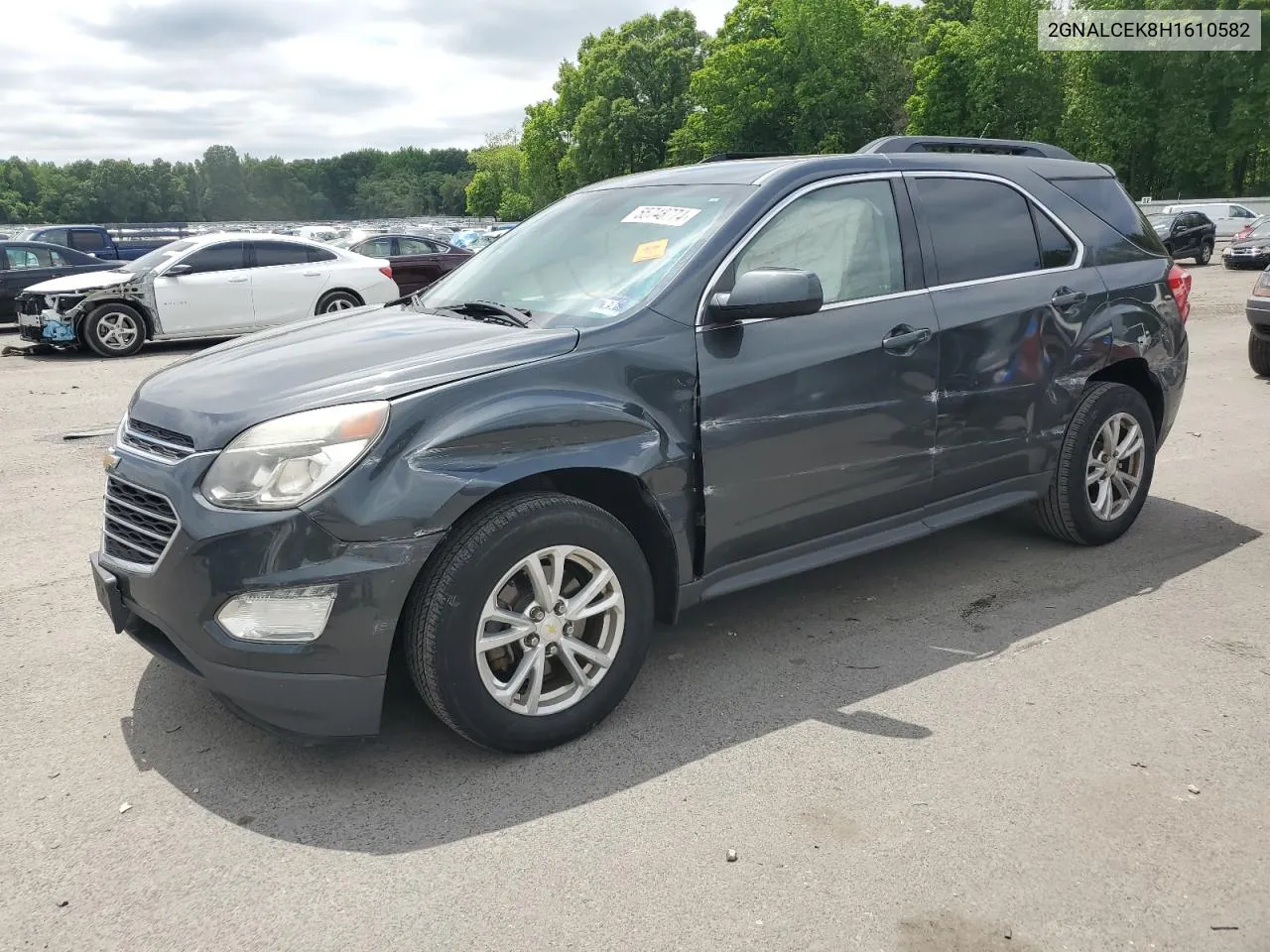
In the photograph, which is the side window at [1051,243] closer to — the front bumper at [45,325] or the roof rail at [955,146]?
the roof rail at [955,146]

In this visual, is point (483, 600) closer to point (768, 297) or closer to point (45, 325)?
point (768, 297)

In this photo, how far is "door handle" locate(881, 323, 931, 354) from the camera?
408 cm

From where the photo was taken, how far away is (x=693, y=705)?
145 inches

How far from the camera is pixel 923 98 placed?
5756 centimetres

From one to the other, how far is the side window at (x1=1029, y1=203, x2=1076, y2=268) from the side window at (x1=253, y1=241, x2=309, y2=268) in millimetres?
11542

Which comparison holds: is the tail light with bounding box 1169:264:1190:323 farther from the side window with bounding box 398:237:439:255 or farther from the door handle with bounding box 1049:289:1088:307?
the side window with bounding box 398:237:439:255

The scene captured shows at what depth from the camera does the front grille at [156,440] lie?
3158 mm

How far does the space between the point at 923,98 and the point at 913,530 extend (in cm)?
5878

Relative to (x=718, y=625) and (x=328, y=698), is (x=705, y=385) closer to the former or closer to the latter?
(x=718, y=625)

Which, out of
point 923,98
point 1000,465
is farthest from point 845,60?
point 1000,465

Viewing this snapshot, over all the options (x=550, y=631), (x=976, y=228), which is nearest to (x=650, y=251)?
(x=550, y=631)

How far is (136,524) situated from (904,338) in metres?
2.77

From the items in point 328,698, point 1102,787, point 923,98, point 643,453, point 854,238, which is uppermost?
point 923,98

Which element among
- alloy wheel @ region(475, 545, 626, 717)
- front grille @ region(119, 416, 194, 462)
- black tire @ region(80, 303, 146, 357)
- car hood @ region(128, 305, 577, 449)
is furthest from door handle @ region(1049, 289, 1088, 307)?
black tire @ region(80, 303, 146, 357)
